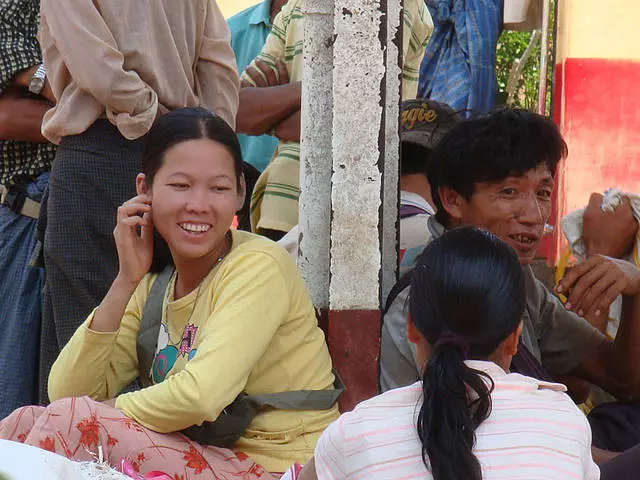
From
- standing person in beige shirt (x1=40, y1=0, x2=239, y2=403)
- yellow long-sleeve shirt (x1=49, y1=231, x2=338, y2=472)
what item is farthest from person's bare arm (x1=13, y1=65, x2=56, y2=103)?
yellow long-sleeve shirt (x1=49, y1=231, x2=338, y2=472)

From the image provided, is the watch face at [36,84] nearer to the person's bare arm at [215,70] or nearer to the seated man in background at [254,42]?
the person's bare arm at [215,70]

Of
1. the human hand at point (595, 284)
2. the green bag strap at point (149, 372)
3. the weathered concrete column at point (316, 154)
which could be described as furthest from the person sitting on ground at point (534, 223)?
the green bag strap at point (149, 372)

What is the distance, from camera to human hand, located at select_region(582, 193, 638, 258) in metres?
4.12

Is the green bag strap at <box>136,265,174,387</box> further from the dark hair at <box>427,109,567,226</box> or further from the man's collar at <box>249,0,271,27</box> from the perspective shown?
the man's collar at <box>249,0,271,27</box>

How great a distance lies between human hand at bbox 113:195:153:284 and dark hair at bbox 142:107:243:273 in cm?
9

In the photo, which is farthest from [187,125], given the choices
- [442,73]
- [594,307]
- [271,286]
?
[442,73]

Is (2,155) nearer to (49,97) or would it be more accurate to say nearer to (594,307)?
(49,97)

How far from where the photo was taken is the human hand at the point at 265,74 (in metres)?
4.99

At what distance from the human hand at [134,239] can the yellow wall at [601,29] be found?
3.67 m

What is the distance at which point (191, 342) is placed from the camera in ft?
10.3

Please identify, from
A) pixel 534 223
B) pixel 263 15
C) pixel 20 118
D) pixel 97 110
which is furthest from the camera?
A: pixel 263 15

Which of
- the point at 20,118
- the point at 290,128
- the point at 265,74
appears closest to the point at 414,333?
the point at 20,118

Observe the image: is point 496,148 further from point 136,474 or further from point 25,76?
point 25,76

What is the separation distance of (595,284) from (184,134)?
1.32m
